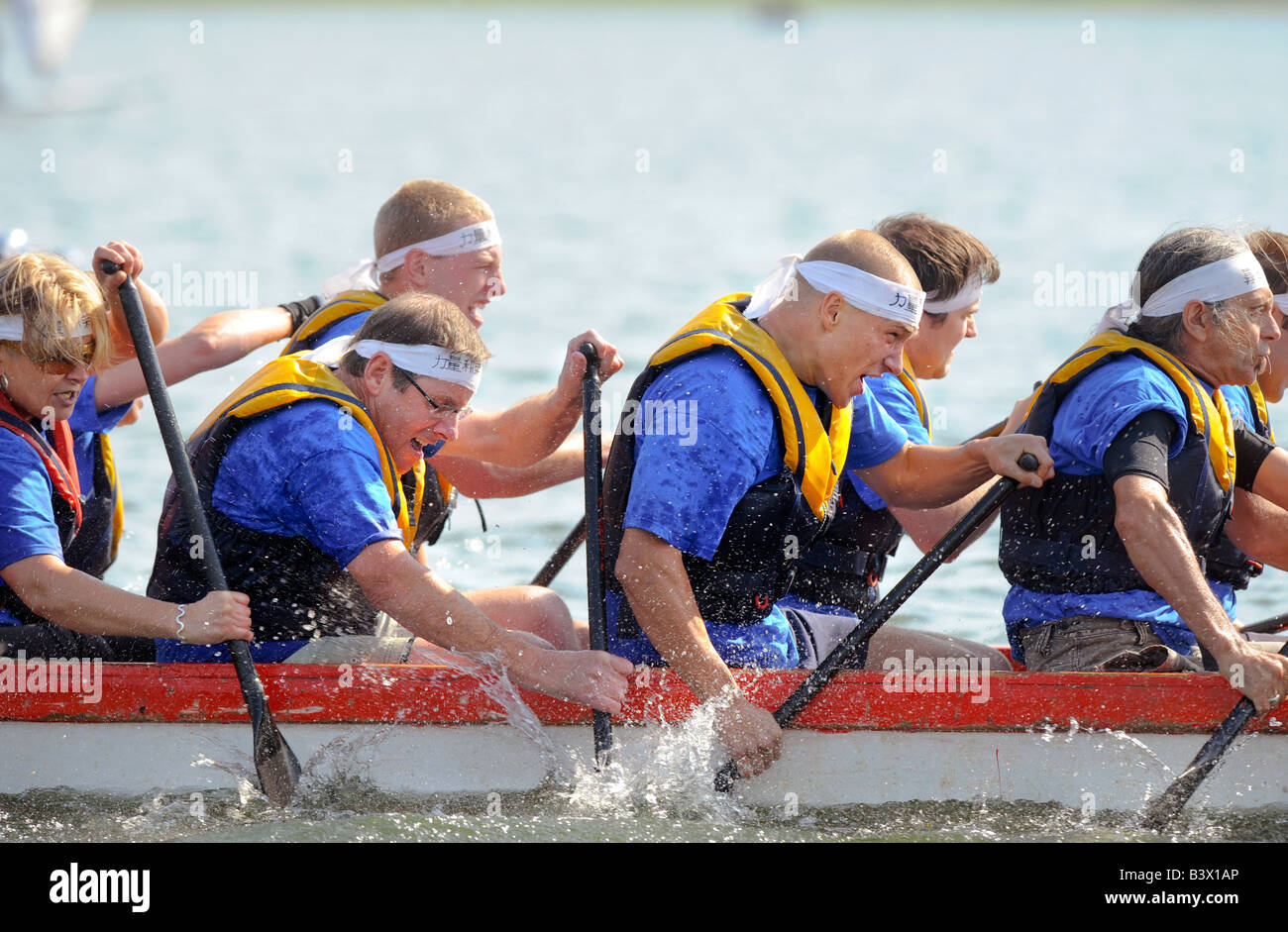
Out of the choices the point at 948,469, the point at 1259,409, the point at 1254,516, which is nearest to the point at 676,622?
the point at 948,469

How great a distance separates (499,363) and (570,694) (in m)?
10.1

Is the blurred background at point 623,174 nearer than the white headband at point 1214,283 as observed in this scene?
No

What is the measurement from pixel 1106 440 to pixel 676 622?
1.34 m

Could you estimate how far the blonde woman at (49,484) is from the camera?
421 cm

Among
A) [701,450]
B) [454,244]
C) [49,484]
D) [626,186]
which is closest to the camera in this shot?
[701,450]

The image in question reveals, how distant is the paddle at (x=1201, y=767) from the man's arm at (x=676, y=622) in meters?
1.23

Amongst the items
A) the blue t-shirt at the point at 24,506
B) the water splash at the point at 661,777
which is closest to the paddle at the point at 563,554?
the water splash at the point at 661,777

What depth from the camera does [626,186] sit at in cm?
2886

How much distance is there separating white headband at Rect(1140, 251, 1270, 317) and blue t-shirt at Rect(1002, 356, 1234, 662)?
0.26 m

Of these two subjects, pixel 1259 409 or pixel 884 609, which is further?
pixel 1259 409

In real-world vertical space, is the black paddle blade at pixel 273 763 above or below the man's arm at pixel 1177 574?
below

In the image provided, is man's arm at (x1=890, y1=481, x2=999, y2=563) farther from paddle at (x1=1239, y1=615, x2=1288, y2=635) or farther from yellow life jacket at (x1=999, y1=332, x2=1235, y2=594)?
paddle at (x1=1239, y1=615, x2=1288, y2=635)

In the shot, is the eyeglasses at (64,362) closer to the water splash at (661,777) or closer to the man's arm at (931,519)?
the water splash at (661,777)

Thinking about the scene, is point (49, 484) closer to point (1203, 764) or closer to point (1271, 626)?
point (1203, 764)
